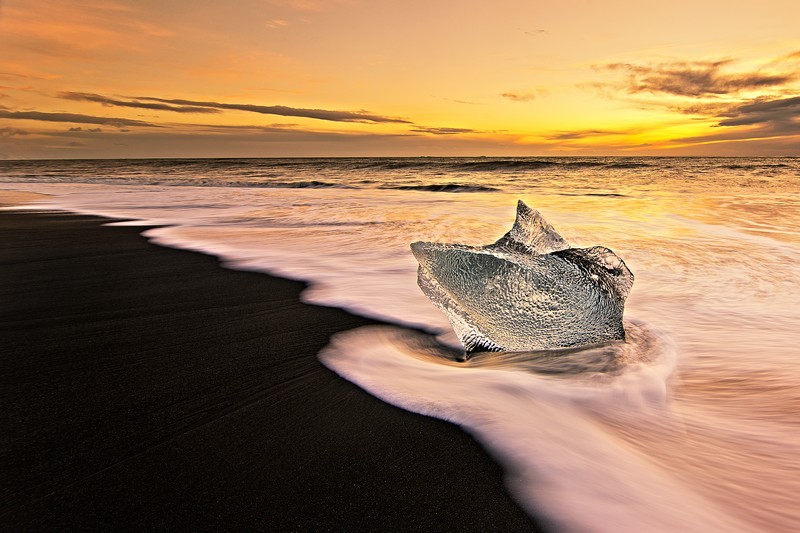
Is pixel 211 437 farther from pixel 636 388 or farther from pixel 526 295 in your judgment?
pixel 636 388

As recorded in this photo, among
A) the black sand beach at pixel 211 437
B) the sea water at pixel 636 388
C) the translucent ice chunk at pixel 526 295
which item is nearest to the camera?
the black sand beach at pixel 211 437

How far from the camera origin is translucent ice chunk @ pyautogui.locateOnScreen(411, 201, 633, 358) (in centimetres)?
259

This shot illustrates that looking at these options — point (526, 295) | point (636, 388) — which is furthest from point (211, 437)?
point (636, 388)

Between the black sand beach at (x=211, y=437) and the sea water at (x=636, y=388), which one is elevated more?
the sea water at (x=636, y=388)

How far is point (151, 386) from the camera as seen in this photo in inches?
85.6

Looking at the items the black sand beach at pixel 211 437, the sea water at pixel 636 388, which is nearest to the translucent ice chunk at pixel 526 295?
the sea water at pixel 636 388

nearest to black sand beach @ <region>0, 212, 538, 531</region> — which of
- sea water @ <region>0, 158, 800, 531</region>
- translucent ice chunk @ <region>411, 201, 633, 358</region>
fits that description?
sea water @ <region>0, 158, 800, 531</region>

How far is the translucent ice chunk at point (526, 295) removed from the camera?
259 centimetres

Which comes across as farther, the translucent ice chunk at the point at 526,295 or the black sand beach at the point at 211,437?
the translucent ice chunk at the point at 526,295

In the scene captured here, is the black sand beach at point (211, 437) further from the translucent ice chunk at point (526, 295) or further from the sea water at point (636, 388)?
the translucent ice chunk at point (526, 295)

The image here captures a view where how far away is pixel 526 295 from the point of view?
8.46 ft

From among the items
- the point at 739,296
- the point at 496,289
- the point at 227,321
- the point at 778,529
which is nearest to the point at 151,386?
the point at 227,321

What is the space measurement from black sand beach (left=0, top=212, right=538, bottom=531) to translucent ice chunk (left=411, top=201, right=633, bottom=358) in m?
0.76

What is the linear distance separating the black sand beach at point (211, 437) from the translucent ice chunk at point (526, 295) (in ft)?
2.48
